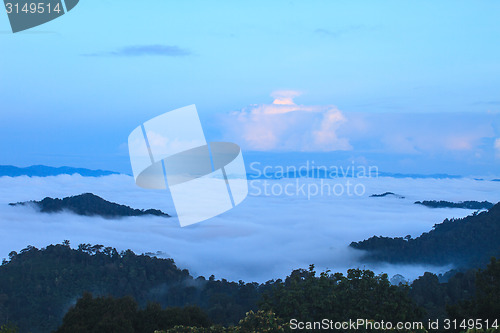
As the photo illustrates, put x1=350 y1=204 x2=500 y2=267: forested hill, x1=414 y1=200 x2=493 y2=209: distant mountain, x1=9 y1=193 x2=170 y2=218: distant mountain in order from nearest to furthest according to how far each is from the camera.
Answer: x1=350 y1=204 x2=500 y2=267: forested hill
x1=9 y1=193 x2=170 y2=218: distant mountain
x1=414 y1=200 x2=493 y2=209: distant mountain

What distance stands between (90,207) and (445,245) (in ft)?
281

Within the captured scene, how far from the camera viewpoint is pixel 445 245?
82.6 meters

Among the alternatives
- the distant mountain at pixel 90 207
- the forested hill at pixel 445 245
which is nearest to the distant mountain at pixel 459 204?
the forested hill at pixel 445 245

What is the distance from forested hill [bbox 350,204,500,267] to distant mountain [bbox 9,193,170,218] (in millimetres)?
57730

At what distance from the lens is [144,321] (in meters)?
21.0

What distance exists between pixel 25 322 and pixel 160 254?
36.6 metres

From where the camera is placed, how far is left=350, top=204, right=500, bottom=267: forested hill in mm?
77625

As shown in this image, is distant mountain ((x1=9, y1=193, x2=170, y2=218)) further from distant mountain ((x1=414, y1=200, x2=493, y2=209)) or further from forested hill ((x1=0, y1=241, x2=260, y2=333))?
distant mountain ((x1=414, y1=200, x2=493, y2=209))

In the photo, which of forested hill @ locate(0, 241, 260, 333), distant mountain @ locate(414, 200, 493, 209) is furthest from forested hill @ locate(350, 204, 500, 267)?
distant mountain @ locate(414, 200, 493, 209)

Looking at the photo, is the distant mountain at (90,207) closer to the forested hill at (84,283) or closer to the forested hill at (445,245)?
the forested hill at (84,283)

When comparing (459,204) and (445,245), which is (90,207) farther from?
(459,204)

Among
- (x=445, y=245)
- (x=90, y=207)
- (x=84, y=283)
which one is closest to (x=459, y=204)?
(x=445, y=245)

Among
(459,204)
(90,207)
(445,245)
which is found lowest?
(459,204)

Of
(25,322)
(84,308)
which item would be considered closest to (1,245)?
(25,322)
